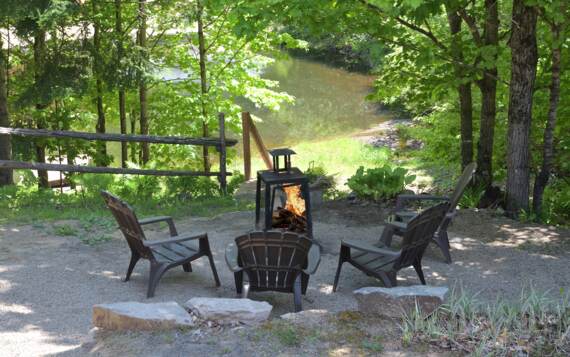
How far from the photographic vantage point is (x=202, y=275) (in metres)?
6.41

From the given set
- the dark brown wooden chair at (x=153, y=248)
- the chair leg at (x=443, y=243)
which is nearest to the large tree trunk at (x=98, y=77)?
the dark brown wooden chair at (x=153, y=248)

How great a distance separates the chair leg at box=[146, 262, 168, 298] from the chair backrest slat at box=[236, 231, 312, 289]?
2.65 ft

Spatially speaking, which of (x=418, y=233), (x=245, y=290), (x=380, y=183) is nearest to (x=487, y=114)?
(x=380, y=183)

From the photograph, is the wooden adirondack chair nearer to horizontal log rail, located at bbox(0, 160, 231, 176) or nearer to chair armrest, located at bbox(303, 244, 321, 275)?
chair armrest, located at bbox(303, 244, 321, 275)

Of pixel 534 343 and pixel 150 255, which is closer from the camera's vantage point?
pixel 534 343

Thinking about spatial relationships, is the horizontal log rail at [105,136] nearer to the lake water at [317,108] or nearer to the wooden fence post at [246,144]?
the wooden fence post at [246,144]

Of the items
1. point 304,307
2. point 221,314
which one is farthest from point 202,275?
point 221,314

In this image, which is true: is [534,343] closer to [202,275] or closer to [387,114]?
[202,275]

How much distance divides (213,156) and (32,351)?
52.3 ft

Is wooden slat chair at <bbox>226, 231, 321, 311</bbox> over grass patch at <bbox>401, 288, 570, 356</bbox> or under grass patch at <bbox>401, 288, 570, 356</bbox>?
over

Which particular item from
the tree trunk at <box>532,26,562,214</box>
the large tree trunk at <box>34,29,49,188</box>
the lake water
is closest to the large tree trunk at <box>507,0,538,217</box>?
the tree trunk at <box>532,26,562,214</box>

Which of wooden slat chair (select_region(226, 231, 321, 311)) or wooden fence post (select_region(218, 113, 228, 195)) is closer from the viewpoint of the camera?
wooden slat chair (select_region(226, 231, 321, 311))

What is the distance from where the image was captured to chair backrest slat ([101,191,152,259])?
561 centimetres

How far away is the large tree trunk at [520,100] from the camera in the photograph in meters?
7.71
